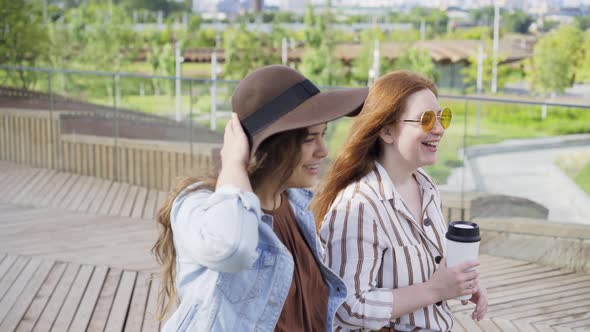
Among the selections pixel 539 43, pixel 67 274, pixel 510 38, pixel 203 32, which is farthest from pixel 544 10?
pixel 67 274

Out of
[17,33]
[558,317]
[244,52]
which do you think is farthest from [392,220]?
[244,52]

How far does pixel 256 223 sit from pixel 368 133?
2.09ft

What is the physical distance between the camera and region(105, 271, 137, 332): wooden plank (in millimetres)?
3380

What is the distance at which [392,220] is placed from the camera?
1.97 m

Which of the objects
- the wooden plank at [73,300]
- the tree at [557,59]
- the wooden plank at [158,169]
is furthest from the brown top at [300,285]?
the tree at [557,59]

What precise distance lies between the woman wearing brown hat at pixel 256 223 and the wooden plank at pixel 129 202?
394cm

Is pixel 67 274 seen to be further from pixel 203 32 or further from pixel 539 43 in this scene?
pixel 203 32

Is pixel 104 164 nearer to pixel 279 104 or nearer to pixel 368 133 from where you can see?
pixel 368 133

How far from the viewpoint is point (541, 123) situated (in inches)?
226

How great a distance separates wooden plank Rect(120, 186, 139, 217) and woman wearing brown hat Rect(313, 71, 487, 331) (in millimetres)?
3708

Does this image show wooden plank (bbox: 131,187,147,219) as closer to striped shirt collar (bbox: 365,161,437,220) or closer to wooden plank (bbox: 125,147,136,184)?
wooden plank (bbox: 125,147,136,184)

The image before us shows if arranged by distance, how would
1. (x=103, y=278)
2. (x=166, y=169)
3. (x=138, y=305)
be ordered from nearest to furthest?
(x=138, y=305)
(x=103, y=278)
(x=166, y=169)

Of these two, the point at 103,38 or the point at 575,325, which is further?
the point at 103,38

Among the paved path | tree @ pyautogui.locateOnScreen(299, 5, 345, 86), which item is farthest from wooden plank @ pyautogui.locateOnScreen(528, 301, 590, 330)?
tree @ pyautogui.locateOnScreen(299, 5, 345, 86)
